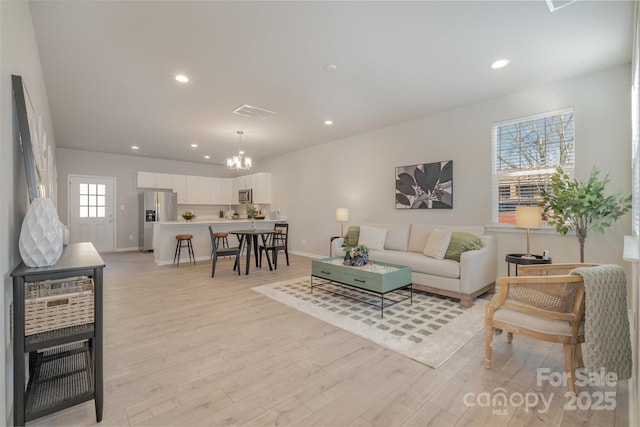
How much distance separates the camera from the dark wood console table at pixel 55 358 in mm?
1420

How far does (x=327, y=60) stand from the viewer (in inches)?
122

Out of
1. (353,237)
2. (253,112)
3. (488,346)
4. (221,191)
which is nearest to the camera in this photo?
(488,346)

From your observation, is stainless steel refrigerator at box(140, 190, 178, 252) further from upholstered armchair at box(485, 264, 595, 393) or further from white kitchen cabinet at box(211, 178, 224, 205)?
upholstered armchair at box(485, 264, 595, 393)

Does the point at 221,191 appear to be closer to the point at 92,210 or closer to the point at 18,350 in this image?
the point at 92,210

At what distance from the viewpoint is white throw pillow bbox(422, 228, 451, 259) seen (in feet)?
12.8

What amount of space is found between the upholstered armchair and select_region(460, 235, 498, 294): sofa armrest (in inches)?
48.2

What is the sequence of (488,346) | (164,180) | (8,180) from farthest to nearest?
1. (164,180)
2. (488,346)
3. (8,180)

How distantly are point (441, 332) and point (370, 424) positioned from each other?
1463 millimetres

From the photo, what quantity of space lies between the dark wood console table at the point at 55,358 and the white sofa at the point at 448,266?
3.47m

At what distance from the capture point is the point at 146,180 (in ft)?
27.0

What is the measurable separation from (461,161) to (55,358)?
203 inches

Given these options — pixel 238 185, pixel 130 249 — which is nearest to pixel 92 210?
pixel 130 249

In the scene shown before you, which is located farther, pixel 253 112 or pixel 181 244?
pixel 181 244

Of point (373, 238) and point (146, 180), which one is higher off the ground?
point (146, 180)
